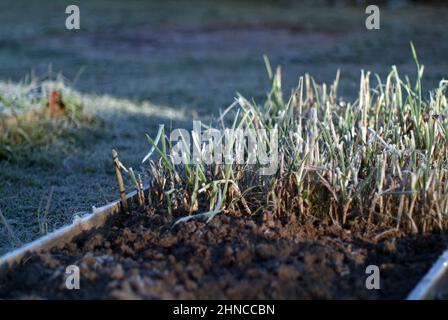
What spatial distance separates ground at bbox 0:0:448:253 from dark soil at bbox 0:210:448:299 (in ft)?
2.74

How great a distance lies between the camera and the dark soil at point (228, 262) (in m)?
2.44

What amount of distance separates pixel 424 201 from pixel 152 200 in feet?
3.87

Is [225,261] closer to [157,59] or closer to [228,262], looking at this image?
[228,262]

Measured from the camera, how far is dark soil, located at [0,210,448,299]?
2439 millimetres

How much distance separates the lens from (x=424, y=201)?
2914 millimetres

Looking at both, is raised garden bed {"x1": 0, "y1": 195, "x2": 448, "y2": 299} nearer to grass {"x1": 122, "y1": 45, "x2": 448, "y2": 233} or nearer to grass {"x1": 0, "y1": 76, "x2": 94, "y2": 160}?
grass {"x1": 122, "y1": 45, "x2": 448, "y2": 233}

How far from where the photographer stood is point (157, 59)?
9.38 meters

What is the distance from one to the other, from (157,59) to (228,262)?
23.0 ft

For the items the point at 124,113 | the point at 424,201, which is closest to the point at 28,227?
the point at 424,201

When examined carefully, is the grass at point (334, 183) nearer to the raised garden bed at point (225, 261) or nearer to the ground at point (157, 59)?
the raised garden bed at point (225, 261)

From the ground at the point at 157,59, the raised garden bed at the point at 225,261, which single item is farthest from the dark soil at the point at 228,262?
the ground at the point at 157,59

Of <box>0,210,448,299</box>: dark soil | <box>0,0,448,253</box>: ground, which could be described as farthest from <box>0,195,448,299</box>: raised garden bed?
<box>0,0,448,253</box>: ground

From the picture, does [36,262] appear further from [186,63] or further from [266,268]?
[186,63]

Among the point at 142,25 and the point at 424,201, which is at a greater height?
the point at 142,25
